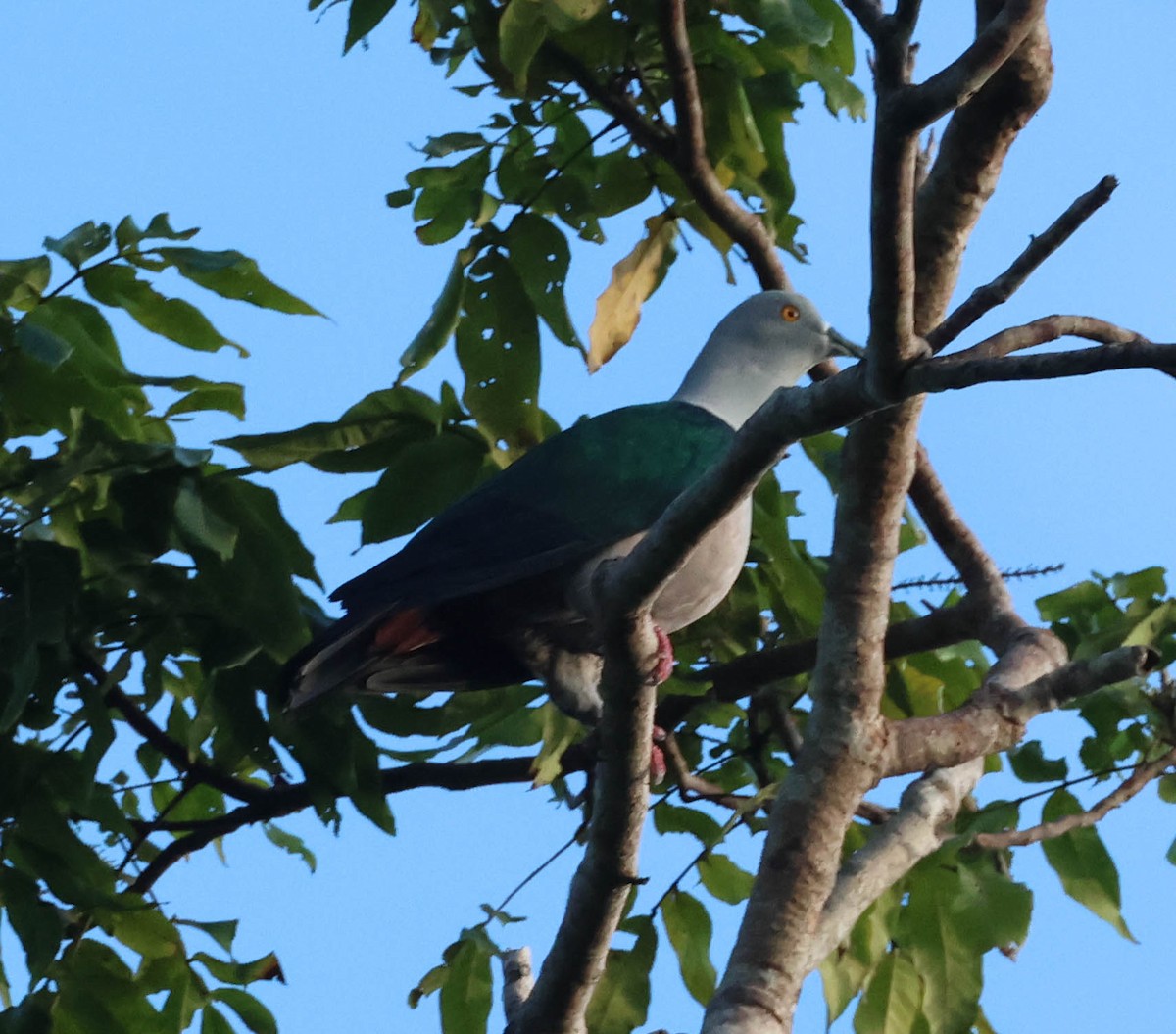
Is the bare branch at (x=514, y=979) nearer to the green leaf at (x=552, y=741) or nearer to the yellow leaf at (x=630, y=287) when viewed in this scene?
the green leaf at (x=552, y=741)

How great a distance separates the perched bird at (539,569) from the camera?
3.37 m

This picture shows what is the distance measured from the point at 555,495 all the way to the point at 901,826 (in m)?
1.02

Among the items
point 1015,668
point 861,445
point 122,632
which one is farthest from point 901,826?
point 122,632

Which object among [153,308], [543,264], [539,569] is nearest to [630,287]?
[543,264]

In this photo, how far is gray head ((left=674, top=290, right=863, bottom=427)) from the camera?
4.15 meters

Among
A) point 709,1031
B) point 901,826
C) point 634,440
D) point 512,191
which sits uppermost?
point 512,191

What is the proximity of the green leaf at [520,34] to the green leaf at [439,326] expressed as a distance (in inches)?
20.0

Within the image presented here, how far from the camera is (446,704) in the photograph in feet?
11.3

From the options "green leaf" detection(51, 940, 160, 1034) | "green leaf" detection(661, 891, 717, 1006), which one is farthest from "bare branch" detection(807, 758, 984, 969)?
"green leaf" detection(51, 940, 160, 1034)

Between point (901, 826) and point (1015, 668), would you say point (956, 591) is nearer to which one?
point (1015, 668)

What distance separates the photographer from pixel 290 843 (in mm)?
3824

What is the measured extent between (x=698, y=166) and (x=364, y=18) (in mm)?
A: 785

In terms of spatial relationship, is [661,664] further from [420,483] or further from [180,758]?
[180,758]

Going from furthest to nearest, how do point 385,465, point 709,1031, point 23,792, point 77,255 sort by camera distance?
point 385,465
point 77,255
point 23,792
point 709,1031
